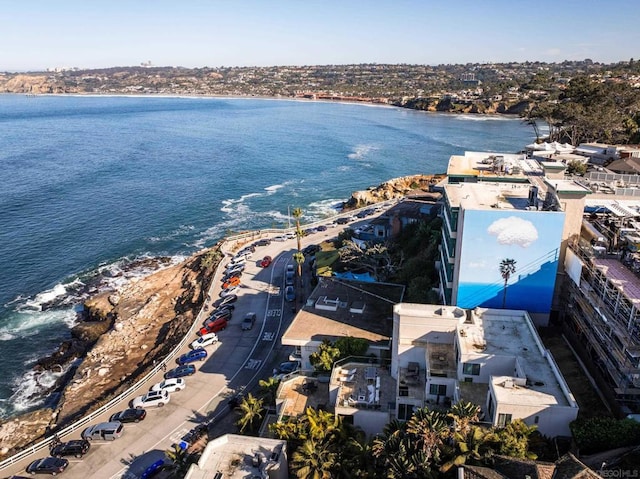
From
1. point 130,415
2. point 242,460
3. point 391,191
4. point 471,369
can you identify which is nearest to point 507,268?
point 471,369

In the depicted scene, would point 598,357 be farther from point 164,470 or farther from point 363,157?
point 363,157

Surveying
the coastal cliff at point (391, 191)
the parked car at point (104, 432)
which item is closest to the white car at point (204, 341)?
the parked car at point (104, 432)

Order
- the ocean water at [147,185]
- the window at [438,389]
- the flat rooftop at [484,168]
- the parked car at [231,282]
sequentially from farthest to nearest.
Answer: the ocean water at [147,185] < the parked car at [231,282] < the flat rooftop at [484,168] < the window at [438,389]

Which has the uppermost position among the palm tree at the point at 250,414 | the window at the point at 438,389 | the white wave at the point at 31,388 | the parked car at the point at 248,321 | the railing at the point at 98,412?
the window at the point at 438,389

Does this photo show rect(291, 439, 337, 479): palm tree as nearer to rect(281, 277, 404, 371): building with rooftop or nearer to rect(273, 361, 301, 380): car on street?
rect(281, 277, 404, 371): building with rooftop

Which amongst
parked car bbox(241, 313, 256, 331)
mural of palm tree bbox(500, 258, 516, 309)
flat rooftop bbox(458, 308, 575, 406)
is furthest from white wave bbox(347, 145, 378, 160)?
flat rooftop bbox(458, 308, 575, 406)

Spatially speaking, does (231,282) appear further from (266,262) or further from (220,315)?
(220,315)

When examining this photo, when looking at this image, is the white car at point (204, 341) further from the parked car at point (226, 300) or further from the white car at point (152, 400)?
the white car at point (152, 400)

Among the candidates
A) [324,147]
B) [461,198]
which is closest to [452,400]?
[461,198]
